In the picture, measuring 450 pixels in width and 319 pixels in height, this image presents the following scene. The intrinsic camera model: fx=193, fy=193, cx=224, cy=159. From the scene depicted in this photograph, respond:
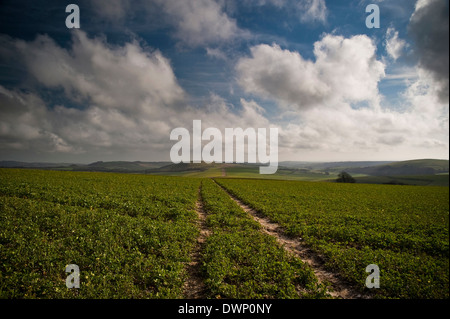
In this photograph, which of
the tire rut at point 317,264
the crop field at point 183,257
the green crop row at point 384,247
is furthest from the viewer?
the green crop row at point 384,247

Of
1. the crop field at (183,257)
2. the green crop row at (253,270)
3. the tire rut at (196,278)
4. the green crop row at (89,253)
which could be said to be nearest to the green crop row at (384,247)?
the crop field at (183,257)

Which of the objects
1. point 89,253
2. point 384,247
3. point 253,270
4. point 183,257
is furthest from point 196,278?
point 384,247

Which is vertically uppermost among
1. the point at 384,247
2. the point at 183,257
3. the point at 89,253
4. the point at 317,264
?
the point at 89,253

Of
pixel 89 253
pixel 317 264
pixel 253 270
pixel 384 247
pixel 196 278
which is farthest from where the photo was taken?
pixel 384 247

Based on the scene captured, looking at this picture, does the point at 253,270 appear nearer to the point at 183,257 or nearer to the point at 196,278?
the point at 196,278

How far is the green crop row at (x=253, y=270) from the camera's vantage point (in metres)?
7.58

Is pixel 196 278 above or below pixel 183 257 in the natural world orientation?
below

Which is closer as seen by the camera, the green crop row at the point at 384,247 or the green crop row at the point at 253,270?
the green crop row at the point at 253,270

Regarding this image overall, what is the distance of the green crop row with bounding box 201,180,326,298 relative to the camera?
7.58 m

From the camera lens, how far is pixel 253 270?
8.96 meters

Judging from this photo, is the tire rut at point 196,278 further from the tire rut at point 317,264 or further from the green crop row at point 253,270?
the tire rut at point 317,264

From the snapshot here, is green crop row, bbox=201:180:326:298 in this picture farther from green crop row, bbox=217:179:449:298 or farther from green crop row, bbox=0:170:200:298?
green crop row, bbox=217:179:449:298
